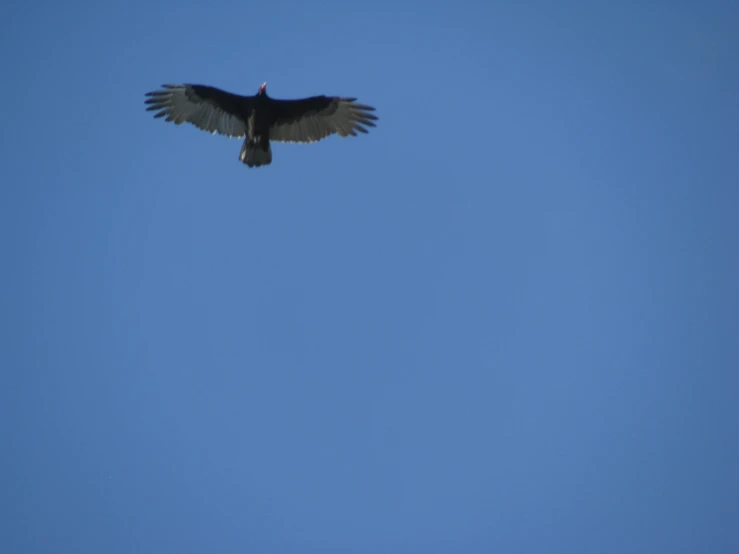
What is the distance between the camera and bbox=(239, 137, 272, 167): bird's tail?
9.45 m

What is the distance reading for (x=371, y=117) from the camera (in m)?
9.66

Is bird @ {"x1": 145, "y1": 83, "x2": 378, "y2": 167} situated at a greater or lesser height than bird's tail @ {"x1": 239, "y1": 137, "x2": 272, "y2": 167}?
greater

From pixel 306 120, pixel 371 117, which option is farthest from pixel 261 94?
pixel 371 117

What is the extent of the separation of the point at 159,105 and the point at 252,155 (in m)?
1.93

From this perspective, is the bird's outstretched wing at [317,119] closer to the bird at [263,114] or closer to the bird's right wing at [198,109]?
the bird at [263,114]

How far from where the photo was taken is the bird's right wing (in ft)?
31.9

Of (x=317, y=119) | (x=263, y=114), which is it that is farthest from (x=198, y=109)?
(x=317, y=119)

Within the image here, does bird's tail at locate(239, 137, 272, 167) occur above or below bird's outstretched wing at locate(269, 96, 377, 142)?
below

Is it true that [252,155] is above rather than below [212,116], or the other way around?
below

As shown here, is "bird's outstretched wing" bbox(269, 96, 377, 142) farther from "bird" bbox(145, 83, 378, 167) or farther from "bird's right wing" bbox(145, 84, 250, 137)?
"bird's right wing" bbox(145, 84, 250, 137)

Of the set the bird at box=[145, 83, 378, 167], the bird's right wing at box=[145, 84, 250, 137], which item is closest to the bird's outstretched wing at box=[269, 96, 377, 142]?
the bird at box=[145, 83, 378, 167]

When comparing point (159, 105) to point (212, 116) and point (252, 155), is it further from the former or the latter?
point (252, 155)

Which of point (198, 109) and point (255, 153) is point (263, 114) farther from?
point (198, 109)

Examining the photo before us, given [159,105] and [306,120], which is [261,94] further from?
[159,105]
